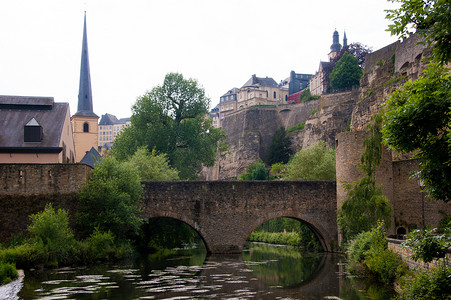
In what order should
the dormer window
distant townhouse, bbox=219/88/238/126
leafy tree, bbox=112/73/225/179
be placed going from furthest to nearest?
distant townhouse, bbox=219/88/238/126 < leafy tree, bbox=112/73/225/179 < the dormer window

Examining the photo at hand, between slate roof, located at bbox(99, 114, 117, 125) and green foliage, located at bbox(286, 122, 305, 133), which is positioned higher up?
slate roof, located at bbox(99, 114, 117, 125)

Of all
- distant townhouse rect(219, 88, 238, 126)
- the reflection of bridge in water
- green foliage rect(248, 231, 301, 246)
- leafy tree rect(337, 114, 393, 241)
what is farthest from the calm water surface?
distant townhouse rect(219, 88, 238, 126)

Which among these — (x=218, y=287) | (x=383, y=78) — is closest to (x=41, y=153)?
(x=218, y=287)

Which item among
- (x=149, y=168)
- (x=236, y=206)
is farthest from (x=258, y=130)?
(x=236, y=206)

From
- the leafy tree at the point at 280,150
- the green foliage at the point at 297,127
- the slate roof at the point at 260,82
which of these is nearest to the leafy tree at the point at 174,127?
the leafy tree at the point at 280,150

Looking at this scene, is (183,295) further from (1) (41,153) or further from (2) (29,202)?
(1) (41,153)

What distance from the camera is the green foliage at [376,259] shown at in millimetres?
15797

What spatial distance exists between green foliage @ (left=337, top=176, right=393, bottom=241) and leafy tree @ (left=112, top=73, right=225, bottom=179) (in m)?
20.1

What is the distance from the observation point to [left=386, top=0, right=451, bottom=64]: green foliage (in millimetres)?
7504

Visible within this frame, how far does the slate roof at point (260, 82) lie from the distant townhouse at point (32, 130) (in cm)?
8019

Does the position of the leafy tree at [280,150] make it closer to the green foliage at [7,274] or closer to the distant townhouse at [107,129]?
the green foliage at [7,274]

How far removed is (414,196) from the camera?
1021 inches

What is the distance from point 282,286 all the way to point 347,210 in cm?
948

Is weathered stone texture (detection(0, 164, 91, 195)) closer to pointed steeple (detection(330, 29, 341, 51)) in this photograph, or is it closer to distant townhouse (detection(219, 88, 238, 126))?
pointed steeple (detection(330, 29, 341, 51))
